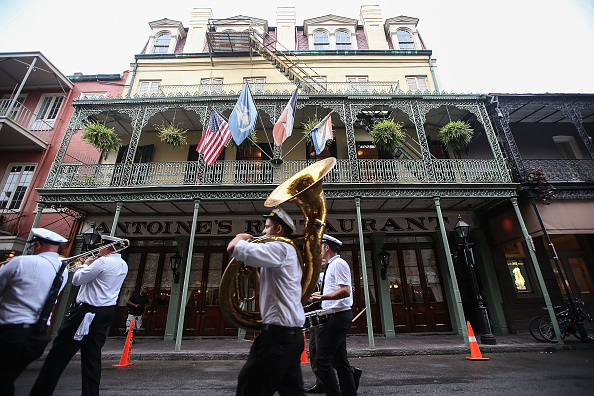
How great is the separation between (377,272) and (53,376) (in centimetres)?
1045

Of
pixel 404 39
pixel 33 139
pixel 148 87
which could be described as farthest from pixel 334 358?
pixel 404 39

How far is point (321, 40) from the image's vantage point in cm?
1645

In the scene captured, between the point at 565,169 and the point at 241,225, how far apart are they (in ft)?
44.1

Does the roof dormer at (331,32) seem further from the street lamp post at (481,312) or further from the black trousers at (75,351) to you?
the black trousers at (75,351)

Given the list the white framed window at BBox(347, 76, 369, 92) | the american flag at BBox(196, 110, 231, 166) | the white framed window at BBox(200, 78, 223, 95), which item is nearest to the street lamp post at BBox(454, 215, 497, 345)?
the american flag at BBox(196, 110, 231, 166)

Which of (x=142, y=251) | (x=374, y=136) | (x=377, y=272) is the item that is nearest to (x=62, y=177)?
(x=142, y=251)

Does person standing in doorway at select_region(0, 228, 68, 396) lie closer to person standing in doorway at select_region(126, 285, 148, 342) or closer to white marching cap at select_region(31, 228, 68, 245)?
white marching cap at select_region(31, 228, 68, 245)

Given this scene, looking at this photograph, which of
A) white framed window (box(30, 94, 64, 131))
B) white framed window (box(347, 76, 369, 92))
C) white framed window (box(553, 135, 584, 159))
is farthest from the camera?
white framed window (box(347, 76, 369, 92))

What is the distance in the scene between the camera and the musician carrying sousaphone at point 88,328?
3102 mm

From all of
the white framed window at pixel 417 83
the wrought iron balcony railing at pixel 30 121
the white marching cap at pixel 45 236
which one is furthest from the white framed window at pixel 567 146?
the wrought iron balcony railing at pixel 30 121

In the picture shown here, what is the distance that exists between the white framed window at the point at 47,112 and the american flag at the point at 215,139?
401 inches

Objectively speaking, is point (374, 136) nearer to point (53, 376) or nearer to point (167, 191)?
point (167, 191)

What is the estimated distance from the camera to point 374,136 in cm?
1086

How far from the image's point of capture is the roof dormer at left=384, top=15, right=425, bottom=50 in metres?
16.1
